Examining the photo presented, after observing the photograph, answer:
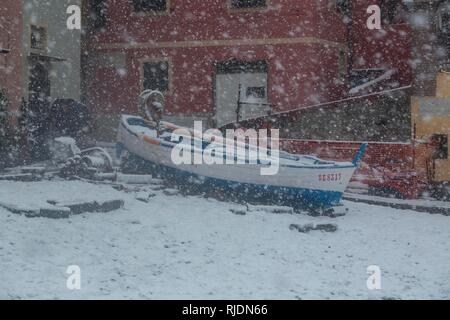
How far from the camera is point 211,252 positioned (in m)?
6.90

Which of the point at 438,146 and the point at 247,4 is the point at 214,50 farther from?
the point at 438,146

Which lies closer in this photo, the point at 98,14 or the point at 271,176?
the point at 271,176

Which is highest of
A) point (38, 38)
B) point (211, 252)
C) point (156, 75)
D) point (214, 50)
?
point (38, 38)

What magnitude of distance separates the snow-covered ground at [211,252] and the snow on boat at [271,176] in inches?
14.4

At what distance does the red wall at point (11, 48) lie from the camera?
12.2 meters

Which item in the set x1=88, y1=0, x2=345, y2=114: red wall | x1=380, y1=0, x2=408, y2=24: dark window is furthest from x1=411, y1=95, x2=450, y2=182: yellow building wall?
x1=380, y1=0, x2=408, y2=24: dark window

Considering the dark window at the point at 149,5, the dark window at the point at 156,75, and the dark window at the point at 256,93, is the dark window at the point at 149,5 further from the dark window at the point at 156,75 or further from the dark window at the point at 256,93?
the dark window at the point at 256,93

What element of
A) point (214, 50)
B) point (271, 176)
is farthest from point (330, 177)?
point (214, 50)

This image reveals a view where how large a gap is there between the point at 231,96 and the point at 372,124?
5.30m

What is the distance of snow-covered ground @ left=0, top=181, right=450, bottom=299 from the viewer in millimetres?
5594

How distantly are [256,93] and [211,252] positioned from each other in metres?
8.79

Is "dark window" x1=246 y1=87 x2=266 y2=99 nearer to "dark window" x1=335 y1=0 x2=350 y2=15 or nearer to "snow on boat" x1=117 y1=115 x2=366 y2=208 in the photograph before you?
"dark window" x1=335 y1=0 x2=350 y2=15

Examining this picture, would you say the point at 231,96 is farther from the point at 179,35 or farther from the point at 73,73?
the point at 73,73

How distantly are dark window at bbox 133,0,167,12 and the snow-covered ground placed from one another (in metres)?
8.15
